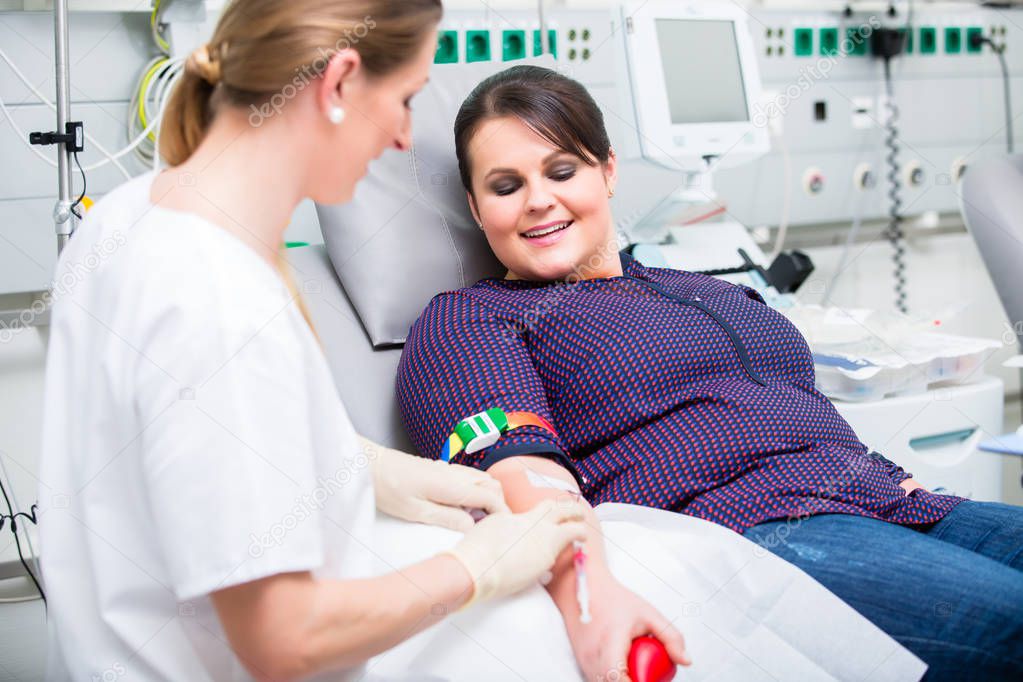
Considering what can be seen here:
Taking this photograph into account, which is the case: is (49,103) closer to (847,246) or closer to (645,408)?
(645,408)

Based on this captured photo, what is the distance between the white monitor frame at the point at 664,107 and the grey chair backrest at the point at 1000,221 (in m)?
0.50

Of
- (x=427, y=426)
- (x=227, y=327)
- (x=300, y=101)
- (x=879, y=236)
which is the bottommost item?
(x=879, y=236)

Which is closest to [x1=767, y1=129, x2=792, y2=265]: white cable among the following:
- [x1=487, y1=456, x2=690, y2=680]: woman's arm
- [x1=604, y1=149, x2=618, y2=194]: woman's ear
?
[x1=604, y1=149, x2=618, y2=194]: woman's ear

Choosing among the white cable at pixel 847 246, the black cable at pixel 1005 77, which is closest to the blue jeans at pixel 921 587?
the white cable at pixel 847 246

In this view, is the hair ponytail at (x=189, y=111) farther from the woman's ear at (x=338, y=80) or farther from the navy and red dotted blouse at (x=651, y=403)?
the navy and red dotted blouse at (x=651, y=403)

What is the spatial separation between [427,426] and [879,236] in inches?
90.2

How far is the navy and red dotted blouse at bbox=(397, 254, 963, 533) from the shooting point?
4.34 ft

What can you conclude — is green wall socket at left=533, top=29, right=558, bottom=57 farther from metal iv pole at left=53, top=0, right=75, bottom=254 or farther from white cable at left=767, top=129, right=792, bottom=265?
metal iv pole at left=53, top=0, right=75, bottom=254

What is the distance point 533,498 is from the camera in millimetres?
1216

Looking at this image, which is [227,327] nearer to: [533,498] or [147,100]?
[533,498]

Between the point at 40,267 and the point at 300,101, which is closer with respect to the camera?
the point at 300,101

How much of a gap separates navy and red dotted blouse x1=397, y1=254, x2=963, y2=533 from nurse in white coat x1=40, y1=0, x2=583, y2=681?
404 millimetres

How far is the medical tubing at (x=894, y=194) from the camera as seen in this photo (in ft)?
10.1

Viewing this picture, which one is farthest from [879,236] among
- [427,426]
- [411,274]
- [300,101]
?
[300,101]
